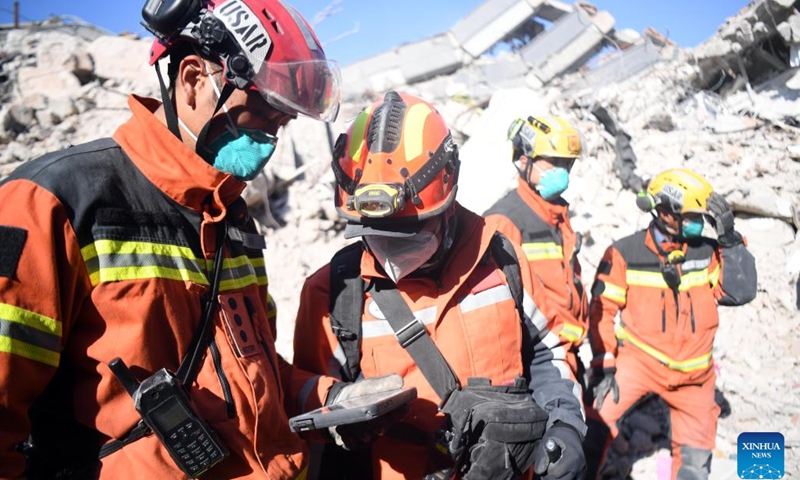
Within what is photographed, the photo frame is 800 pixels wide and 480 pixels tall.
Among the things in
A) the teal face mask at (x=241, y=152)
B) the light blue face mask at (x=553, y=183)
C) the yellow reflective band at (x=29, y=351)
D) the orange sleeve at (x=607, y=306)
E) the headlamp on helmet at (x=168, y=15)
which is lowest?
the orange sleeve at (x=607, y=306)

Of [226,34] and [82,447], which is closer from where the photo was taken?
[82,447]

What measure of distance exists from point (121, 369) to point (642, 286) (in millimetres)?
4334

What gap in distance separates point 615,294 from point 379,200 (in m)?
3.29

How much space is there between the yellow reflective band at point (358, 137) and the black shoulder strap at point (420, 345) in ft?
2.18

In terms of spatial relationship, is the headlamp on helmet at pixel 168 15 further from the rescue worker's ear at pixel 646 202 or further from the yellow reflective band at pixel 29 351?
the rescue worker's ear at pixel 646 202

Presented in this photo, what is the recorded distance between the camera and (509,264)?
7.66ft

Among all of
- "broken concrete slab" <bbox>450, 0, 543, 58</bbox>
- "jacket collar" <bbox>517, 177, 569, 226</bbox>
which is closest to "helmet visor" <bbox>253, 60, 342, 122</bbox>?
"jacket collar" <bbox>517, 177, 569, 226</bbox>

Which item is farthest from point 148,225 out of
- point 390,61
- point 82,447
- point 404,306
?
point 390,61

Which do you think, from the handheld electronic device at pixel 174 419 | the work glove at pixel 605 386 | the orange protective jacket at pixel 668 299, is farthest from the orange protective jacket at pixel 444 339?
the orange protective jacket at pixel 668 299

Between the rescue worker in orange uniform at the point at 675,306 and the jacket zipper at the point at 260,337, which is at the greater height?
the jacket zipper at the point at 260,337

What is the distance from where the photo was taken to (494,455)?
1927 millimetres

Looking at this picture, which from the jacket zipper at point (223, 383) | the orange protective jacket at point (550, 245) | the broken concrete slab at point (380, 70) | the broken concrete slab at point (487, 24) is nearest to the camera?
the jacket zipper at point (223, 383)

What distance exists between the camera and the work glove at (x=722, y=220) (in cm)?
427

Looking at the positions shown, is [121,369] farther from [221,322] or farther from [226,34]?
[226,34]
